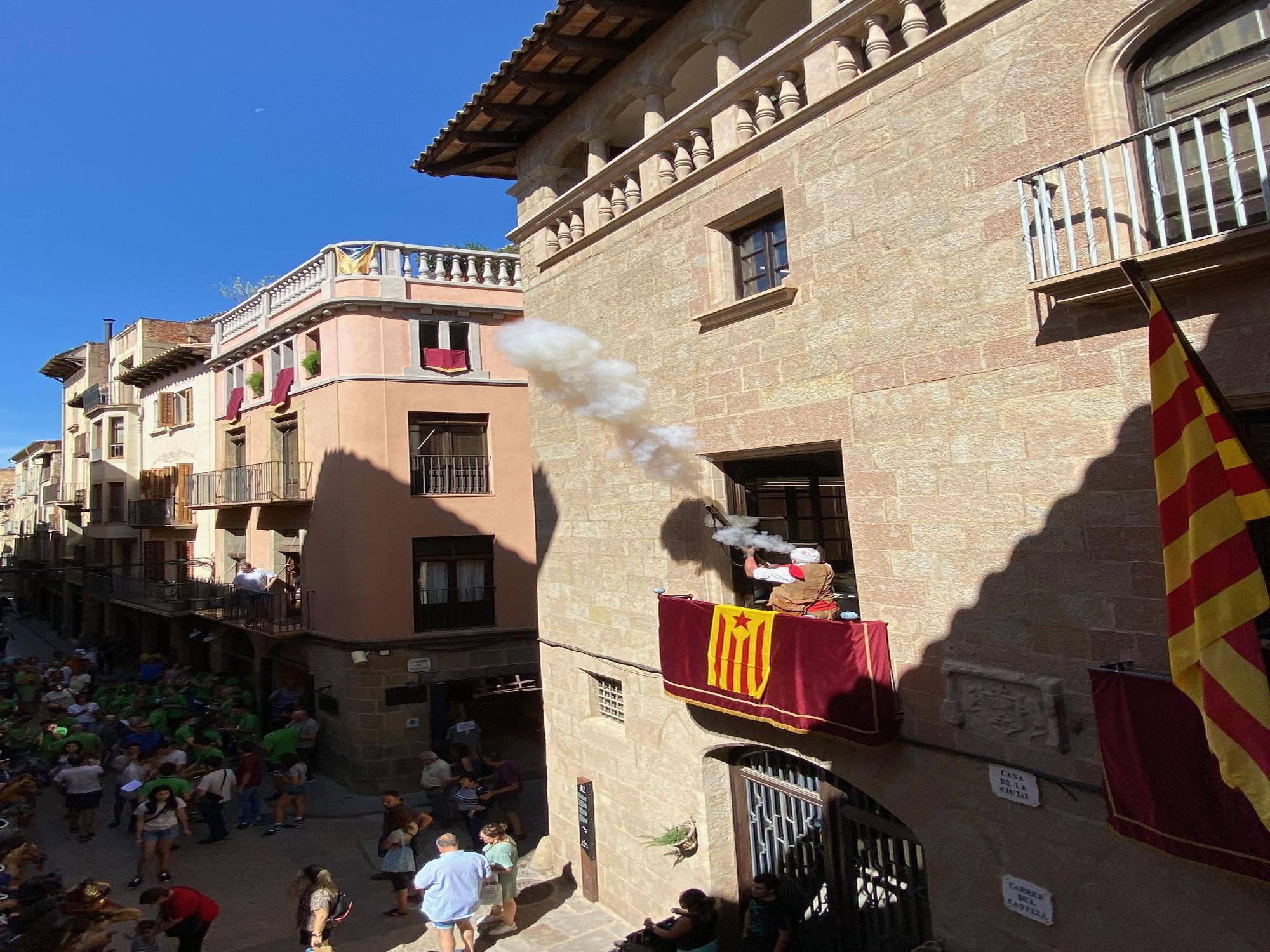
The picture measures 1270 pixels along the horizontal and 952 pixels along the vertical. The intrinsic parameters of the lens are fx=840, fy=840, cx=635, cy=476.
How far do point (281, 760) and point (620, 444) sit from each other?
9957 millimetres

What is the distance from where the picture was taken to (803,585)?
7.39m

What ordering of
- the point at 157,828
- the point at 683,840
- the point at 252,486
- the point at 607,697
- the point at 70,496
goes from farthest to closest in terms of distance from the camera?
1. the point at 70,496
2. the point at 252,486
3. the point at 157,828
4. the point at 607,697
5. the point at 683,840

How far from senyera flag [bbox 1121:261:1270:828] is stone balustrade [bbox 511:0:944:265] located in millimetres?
3456

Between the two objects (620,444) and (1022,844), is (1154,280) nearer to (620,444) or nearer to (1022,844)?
(1022,844)

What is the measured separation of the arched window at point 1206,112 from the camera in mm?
4793

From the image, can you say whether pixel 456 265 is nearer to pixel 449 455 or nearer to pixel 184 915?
pixel 449 455

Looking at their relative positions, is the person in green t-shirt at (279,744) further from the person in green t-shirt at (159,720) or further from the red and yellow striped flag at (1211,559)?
the red and yellow striped flag at (1211,559)

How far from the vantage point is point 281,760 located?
14.9m

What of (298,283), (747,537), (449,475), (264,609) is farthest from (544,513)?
(298,283)

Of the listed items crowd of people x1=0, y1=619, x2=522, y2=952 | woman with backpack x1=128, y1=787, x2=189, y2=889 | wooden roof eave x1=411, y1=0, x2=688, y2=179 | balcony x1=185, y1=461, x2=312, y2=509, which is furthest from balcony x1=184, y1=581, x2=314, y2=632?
wooden roof eave x1=411, y1=0, x2=688, y2=179

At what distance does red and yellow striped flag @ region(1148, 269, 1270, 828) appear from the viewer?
12.8 ft

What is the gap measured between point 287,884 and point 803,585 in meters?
8.40

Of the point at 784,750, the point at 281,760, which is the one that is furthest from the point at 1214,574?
the point at 281,760

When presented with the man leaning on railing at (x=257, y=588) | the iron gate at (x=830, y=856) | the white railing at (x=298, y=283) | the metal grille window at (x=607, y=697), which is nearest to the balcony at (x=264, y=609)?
the man leaning on railing at (x=257, y=588)
